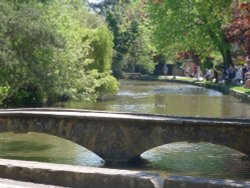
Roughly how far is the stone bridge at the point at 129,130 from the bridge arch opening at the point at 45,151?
2.03 ft

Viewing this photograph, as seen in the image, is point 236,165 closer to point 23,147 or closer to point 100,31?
point 23,147

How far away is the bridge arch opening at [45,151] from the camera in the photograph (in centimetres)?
1388

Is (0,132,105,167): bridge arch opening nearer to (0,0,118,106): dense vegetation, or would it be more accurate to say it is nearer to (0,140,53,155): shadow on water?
(0,140,53,155): shadow on water

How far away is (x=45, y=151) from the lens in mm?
15289

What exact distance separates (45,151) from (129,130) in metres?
3.41

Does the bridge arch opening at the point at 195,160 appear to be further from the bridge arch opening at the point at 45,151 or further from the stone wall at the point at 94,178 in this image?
the stone wall at the point at 94,178

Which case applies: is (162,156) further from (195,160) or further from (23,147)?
(23,147)

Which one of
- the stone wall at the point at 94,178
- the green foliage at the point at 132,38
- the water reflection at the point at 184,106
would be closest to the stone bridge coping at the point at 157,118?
the stone wall at the point at 94,178

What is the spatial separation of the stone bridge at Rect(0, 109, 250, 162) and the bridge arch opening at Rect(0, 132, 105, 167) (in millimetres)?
617

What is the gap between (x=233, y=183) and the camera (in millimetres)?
7695

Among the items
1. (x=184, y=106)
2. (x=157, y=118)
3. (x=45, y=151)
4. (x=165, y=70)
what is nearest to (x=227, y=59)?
(x=184, y=106)

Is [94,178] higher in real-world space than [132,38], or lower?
lower

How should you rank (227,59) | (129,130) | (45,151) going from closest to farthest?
(129,130) < (45,151) < (227,59)

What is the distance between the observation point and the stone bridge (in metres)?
12.3
